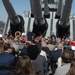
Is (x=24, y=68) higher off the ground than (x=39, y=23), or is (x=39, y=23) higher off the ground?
(x=24, y=68)

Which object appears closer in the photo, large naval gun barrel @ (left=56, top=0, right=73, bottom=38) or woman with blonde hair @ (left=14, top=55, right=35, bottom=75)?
woman with blonde hair @ (left=14, top=55, right=35, bottom=75)

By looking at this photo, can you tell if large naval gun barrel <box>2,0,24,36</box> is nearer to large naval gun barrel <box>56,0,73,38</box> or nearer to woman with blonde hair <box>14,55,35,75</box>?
large naval gun barrel <box>56,0,73,38</box>

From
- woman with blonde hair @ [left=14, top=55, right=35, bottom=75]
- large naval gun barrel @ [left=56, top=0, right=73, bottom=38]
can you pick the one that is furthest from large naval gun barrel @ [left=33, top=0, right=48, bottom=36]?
woman with blonde hair @ [left=14, top=55, right=35, bottom=75]

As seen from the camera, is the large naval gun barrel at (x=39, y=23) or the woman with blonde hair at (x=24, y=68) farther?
the large naval gun barrel at (x=39, y=23)

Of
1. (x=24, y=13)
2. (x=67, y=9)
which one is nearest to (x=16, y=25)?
(x=67, y=9)

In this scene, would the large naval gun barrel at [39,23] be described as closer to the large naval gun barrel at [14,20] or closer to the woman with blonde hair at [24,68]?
the large naval gun barrel at [14,20]

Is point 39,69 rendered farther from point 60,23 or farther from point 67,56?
point 60,23

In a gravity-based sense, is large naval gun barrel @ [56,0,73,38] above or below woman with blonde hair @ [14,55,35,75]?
below

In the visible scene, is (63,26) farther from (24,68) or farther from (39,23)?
(24,68)

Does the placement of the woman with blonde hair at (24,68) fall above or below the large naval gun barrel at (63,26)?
above

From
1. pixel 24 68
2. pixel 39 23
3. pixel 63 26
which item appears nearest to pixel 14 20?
pixel 39 23

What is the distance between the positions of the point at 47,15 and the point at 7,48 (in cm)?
1618

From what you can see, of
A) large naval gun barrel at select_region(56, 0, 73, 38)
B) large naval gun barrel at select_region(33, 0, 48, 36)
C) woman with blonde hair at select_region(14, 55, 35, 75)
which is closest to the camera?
woman with blonde hair at select_region(14, 55, 35, 75)

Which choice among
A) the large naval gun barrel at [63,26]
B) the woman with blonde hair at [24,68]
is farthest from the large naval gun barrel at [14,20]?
the woman with blonde hair at [24,68]
